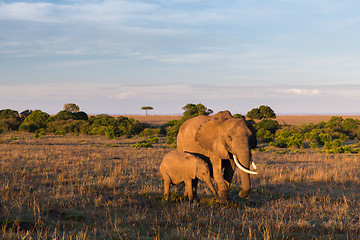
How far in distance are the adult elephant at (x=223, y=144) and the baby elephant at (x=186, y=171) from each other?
44cm

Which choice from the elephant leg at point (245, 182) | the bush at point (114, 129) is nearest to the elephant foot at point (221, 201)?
the elephant leg at point (245, 182)

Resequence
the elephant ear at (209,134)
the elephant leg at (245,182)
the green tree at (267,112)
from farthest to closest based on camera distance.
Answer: the green tree at (267,112) < the elephant ear at (209,134) < the elephant leg at (245,182)

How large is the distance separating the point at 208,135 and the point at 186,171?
111 cm

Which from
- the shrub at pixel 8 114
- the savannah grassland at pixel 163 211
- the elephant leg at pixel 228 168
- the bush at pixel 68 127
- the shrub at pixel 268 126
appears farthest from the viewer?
the shrub at pixel 8 114

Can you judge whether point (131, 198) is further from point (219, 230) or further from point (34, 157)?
point (34, 157)

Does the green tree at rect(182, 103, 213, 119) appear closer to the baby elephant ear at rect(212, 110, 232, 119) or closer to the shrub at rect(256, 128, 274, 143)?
the shrub at rect(256, 128, 274, 143)

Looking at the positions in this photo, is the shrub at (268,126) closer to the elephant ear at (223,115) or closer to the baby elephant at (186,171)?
the elephant ear at (223,115)

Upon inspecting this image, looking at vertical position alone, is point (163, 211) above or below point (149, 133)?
below

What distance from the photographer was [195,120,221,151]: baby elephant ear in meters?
8.14

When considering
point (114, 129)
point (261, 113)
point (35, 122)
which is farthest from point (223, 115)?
point (261, 113)

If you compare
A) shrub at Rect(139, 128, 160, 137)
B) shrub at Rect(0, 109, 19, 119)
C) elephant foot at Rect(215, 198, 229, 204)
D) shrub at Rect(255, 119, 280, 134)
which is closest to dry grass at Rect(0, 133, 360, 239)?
elephant foot at Rect(215, 198, 229, 204)

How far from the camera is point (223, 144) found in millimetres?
7883

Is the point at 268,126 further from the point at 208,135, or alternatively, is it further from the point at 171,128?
the point at 208,135

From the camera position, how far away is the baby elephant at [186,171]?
25.5 ft
